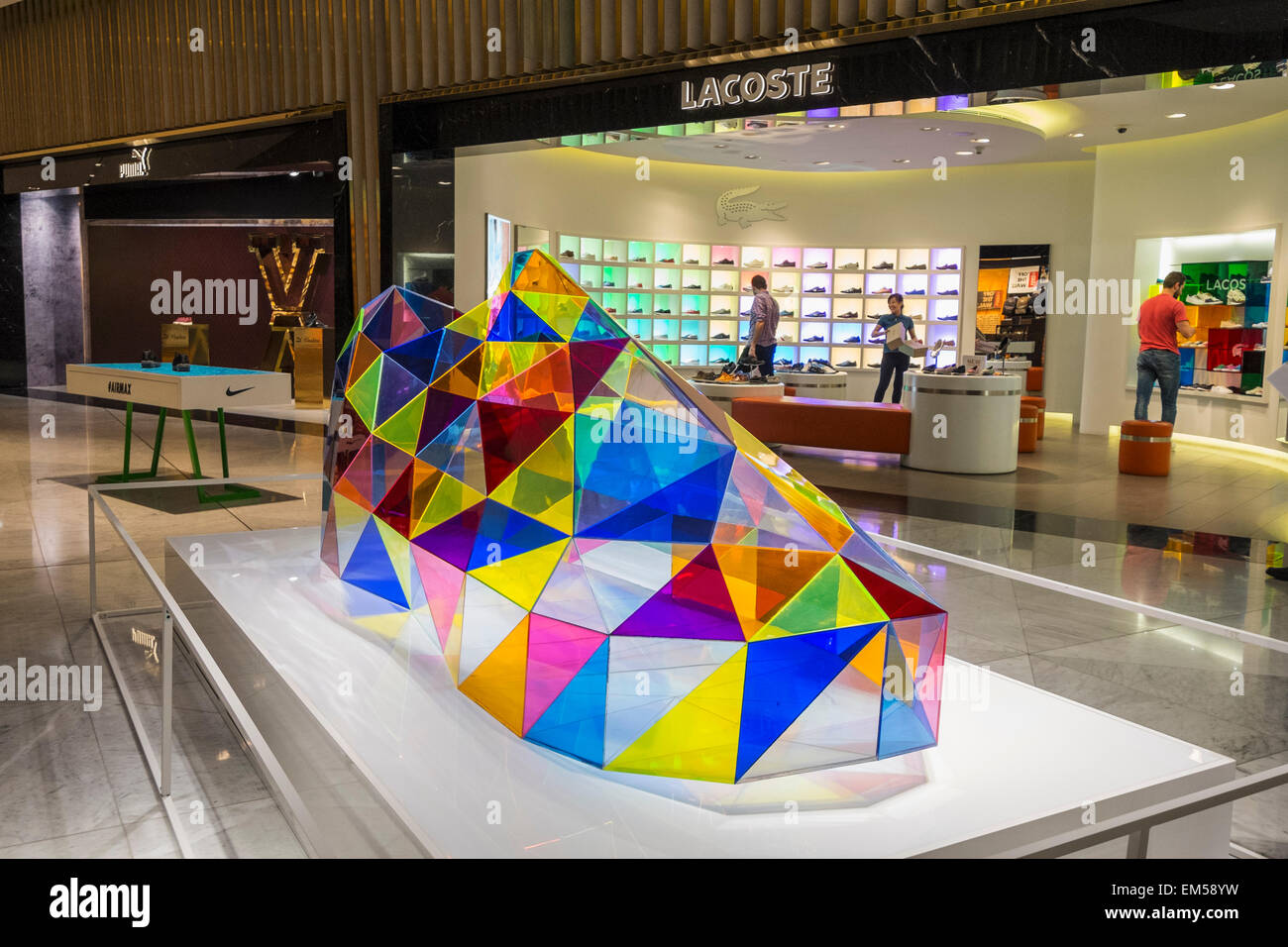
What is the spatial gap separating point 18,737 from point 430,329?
197cm

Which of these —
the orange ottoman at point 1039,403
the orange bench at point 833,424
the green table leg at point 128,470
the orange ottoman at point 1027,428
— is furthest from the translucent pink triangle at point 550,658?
the orange ottoman at point 1039,403

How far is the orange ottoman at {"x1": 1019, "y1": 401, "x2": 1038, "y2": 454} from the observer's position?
11.5 metres

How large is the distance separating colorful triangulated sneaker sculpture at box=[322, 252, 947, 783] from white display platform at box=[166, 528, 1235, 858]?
78 mm

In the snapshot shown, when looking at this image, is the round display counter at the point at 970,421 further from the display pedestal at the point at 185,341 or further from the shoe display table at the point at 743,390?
the display pedestal at the point at 185,341

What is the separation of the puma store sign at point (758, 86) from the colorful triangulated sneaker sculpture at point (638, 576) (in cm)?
→ 373

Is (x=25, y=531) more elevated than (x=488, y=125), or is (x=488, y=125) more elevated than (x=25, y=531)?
(x=488, y=125)

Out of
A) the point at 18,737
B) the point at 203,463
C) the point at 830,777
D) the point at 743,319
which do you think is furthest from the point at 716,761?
the point at 743,319

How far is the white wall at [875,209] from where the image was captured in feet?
48.9


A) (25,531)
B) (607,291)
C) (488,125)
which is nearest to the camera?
(25,531)

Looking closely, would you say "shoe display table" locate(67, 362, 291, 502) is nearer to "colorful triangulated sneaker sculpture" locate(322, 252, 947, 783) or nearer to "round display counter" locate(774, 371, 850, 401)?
"colorful triangulated sneaker sculpture" locate(322, 252, 947, 783)

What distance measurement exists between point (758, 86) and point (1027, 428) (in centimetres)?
646
